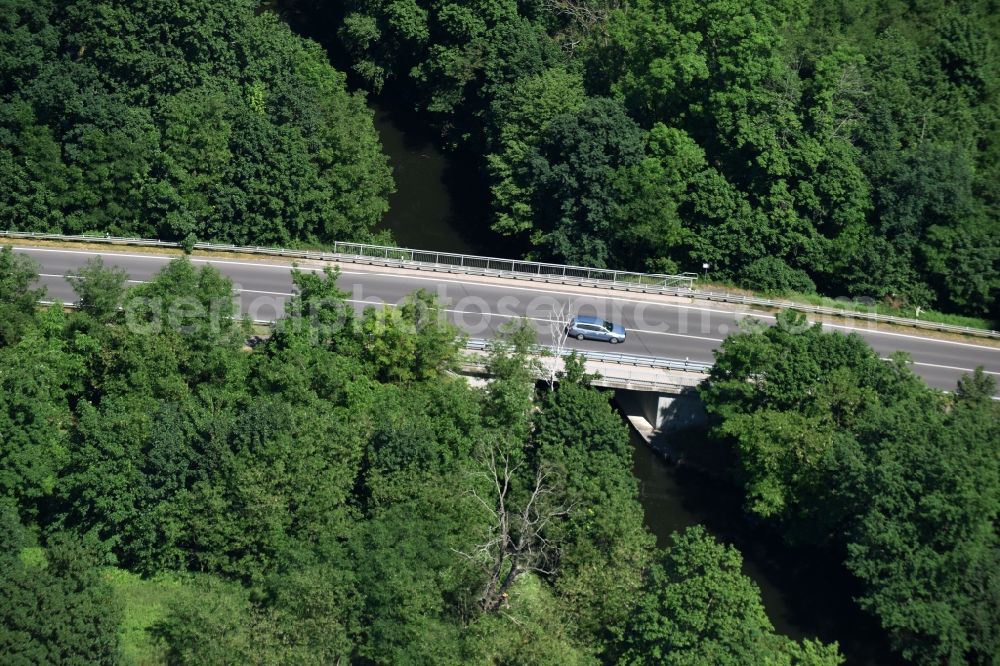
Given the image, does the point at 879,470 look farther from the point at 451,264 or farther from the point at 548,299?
the point at 451,264

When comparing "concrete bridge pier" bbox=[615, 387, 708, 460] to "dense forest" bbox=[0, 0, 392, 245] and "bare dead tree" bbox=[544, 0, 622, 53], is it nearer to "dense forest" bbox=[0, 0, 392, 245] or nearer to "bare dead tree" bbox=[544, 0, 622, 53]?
"dense forest" bbox=[0, 0, 392, 245]

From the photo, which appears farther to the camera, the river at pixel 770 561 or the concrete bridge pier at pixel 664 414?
the concrete bridge pier at pixel 664 414

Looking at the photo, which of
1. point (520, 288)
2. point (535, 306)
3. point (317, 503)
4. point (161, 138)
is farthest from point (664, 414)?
point (161, 138)

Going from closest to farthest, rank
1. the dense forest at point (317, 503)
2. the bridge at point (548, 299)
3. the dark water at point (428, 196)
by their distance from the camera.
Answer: the dense forest at point (317, 503)
the bridge at point (548, 299)
the dark water at point (428, 196)

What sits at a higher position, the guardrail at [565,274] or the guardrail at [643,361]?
the guardrail at [565,274]

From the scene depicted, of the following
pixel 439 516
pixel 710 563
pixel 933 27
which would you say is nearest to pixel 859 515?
pixel 710 563

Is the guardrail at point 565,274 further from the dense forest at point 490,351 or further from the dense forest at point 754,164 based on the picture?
the dense forest at point 754,164

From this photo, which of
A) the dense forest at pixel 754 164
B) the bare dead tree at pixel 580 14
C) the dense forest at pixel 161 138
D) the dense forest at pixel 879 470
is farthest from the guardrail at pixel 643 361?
the bare dead tree at pixel 580 14
